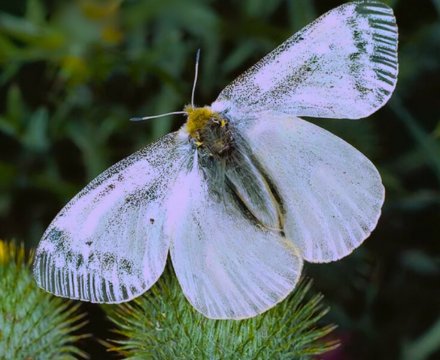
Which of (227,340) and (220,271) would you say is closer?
(220,271)

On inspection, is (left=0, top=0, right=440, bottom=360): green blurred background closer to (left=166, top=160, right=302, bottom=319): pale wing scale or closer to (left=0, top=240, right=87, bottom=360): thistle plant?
(left=0, top=240, right=87, bottom=360): thistle plant

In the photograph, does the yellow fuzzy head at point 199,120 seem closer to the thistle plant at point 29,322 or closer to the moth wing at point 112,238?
the moth wing at point 112,238

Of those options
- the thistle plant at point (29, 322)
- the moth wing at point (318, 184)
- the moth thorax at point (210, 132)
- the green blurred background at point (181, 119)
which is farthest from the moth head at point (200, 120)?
the green blurred background at point (181, 119)

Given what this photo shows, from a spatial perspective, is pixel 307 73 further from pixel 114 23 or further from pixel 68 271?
pixel 114 23

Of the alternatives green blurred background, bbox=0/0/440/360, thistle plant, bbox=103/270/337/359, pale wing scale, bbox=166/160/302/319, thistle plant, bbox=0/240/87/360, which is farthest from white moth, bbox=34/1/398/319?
green blurred background, bbox=0/0/440/360

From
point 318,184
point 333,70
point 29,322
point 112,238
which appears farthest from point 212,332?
point 333,70

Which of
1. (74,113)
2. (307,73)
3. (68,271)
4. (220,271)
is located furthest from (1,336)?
(74,113)

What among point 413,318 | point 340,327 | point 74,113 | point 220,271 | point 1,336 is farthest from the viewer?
point 74,113
